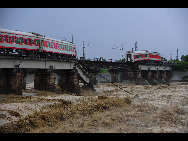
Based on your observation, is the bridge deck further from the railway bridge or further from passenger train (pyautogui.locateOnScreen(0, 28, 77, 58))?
passenger train (pyautogui.locateOnScreen(0, 28, 77, 58))

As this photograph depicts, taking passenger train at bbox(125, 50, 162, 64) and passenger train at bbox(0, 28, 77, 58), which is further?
passenger train at bbox(125, 50, 162, 64)

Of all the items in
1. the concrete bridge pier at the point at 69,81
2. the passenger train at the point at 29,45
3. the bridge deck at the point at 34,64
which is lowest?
the concrete bridge pier at the point at 69,81

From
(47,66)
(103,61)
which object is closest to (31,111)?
(47,66)

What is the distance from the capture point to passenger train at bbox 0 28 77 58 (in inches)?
1073

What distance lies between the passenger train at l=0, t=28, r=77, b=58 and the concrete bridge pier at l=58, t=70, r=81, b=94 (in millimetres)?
4503

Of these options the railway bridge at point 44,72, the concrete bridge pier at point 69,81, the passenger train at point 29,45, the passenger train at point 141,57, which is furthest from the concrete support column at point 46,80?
the passenger train at point 141,57

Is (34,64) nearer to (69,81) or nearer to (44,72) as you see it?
(44,72)

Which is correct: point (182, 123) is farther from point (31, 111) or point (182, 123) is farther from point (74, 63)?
point (74, 63)

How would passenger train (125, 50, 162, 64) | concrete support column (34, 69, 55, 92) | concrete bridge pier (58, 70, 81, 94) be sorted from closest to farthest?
concrete support column (34, 69, 55, 92) → concrete bridge pier (58, 70, 81, 94) → passenger train (125, 50, 162, 64)

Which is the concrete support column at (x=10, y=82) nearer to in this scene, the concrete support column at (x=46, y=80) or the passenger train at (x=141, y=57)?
the concrete support column at (x=46, y=80)

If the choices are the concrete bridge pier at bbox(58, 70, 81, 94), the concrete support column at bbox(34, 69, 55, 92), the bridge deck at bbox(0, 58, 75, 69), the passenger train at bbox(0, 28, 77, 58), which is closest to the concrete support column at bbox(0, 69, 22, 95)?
the bridge deck at bbox(0, 58, 75, 69)

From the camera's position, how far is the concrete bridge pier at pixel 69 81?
114 ft

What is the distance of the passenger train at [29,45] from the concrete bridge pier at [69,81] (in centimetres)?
450

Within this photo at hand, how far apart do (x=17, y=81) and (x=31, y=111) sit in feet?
34.6
